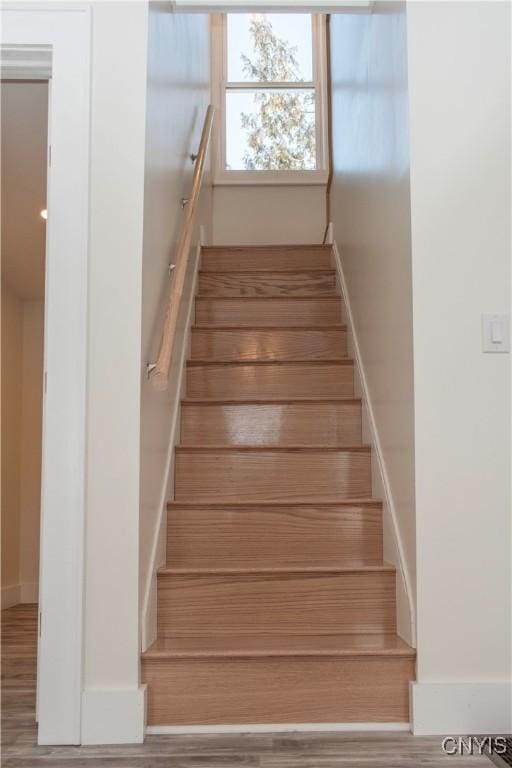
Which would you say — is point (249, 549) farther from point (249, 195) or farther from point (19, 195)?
point (249, 195)

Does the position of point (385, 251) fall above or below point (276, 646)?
above

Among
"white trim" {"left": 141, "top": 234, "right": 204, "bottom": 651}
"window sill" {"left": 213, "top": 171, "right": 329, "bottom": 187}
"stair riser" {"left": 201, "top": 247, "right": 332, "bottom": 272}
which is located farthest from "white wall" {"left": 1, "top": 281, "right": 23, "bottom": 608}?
"window sill" {"left": 213, "top": 171, "right": 329, "bottom": 187}

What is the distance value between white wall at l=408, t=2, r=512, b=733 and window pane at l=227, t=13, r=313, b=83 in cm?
394

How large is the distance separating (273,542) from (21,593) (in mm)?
2654

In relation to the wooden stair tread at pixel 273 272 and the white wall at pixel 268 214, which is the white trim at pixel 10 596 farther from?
the white wall at pixel 268 214

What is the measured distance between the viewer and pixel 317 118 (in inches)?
233

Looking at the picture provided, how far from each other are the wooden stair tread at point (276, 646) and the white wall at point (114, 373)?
149 mm

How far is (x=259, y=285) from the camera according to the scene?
168 inches

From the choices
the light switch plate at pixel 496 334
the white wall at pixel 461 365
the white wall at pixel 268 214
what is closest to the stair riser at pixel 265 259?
the white wall at pixel 268 214

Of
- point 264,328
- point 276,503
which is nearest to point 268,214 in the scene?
point 264,328

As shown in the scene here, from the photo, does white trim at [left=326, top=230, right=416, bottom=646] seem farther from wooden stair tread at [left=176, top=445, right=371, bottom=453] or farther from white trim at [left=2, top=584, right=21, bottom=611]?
white trim at [left=2, top=584, right=21, bottom=611]

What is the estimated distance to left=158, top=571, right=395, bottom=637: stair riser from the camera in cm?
243

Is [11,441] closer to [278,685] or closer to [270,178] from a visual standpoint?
[270,178]

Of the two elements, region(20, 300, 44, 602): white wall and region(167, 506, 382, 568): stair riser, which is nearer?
region(167, 506, 382, 568): stair riser
